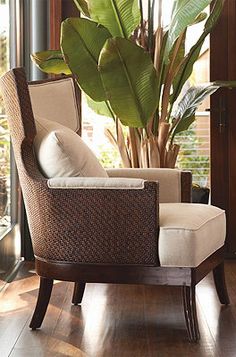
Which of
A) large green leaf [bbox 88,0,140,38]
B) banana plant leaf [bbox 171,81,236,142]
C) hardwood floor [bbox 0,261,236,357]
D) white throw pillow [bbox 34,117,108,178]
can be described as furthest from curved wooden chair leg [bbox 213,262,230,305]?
large green leaf [bbox 88,0,140,38]

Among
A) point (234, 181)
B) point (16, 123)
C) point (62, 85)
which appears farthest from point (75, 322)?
point (234, 181)

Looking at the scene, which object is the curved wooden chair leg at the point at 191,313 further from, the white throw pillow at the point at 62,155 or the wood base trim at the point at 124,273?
the white throw pillow at the point at 62,155

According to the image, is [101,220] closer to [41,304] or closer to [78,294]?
[41,304]

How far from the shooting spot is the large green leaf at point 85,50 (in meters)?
3.93

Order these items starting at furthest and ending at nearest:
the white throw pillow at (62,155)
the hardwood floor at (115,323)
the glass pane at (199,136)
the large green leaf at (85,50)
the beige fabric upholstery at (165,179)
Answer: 1. the glass pane at (199,136)
2. the large green leaf at (85,50)
3. the beige fabric upholstery at (165,179)
4. the white throw pillow at (62,155)
5. the hardwood floor at (115,323)

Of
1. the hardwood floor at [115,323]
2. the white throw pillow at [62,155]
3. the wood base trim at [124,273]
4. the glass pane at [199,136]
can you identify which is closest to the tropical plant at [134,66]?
the glass pane at [199,136]

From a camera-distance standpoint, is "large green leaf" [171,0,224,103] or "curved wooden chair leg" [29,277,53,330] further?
"large green leaf" [171,0,224,103]

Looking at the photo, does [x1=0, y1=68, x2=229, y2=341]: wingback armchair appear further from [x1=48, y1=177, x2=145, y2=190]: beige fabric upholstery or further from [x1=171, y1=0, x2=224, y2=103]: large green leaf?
[x1=171, y1=0, x2=224, y2=103]: large green leaf

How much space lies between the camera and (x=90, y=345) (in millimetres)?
2840

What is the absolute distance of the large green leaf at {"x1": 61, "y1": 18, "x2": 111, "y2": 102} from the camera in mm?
3928

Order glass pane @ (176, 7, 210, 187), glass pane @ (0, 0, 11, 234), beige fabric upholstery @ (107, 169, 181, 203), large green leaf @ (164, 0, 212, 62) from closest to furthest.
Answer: beige fabric upholstery @ (107, 169, 181, 203) < large green leaf @ (164, 0, 212, 62) < glass pane @ (0, 0, 11, 234) < glass pane @ (176, 7, 210, 187)

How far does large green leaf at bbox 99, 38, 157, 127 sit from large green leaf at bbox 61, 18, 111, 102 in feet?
0.84

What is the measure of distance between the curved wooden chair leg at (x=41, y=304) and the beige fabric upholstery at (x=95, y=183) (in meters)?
0.42

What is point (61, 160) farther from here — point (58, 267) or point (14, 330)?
point (14, 330)
